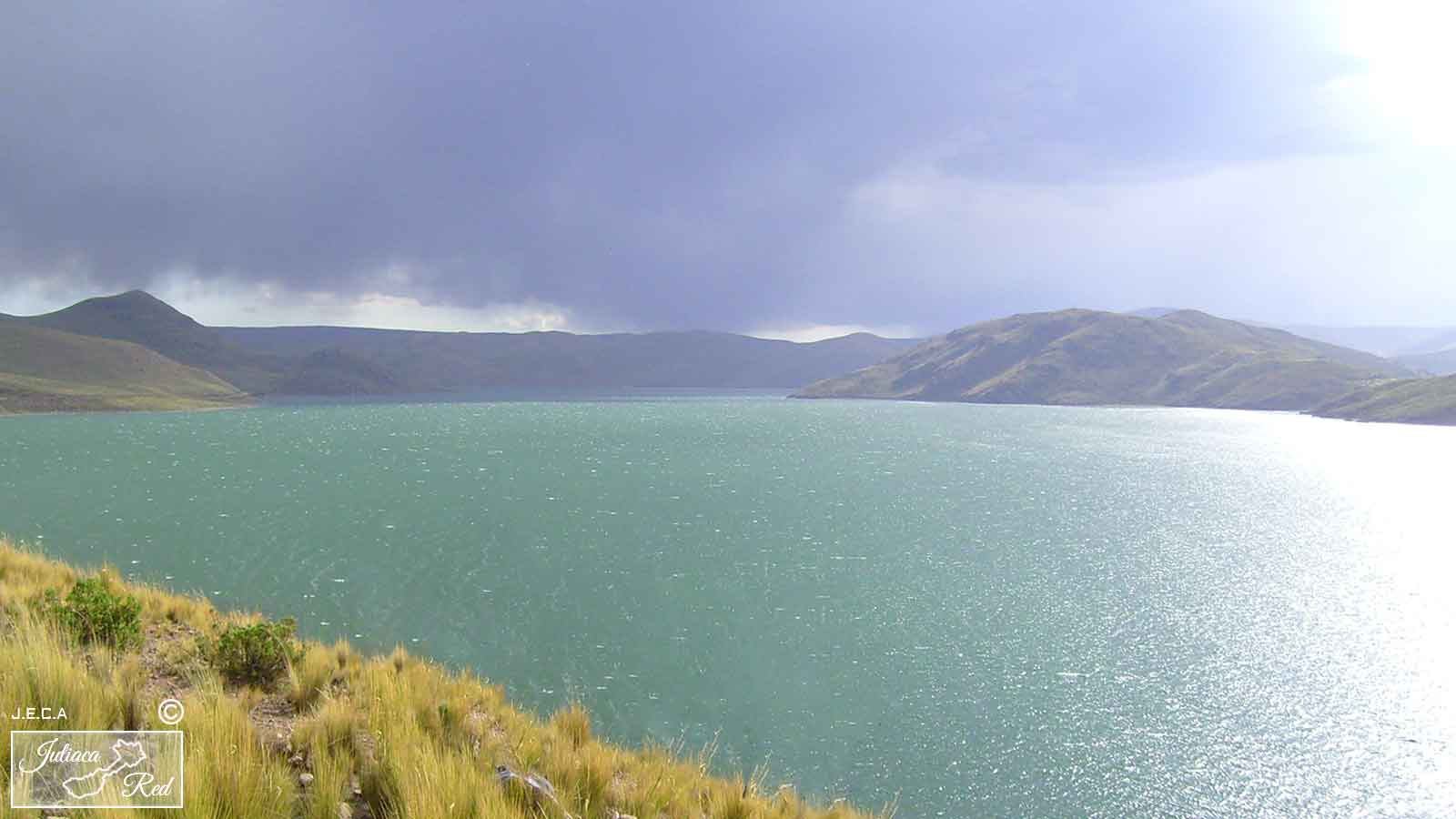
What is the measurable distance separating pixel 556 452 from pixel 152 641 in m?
53.7

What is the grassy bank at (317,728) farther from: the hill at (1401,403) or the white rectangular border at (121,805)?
the hill at (1401,403)

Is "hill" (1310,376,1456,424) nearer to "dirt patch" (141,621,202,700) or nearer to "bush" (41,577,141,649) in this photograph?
"dirt patch" (141,621,202,700)

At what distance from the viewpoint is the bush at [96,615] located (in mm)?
9102

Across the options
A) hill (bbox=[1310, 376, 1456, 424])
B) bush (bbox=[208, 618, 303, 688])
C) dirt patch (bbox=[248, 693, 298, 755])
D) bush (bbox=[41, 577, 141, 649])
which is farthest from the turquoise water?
hill (bbox=[1310, 376, 1456, 424])

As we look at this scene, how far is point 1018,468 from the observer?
57.2 metres

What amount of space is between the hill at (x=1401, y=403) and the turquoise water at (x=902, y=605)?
390 feet

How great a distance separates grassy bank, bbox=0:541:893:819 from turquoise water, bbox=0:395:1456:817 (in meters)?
3.97

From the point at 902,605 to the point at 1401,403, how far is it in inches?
7132

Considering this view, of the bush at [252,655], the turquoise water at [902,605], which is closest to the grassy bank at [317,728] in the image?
the bush at [252,655]

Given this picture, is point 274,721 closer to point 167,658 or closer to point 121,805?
point 167,658

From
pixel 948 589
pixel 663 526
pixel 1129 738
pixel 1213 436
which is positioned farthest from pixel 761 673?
pixel 1213 436

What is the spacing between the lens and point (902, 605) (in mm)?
20859

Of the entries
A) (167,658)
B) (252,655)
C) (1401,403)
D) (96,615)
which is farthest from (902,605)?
(1401,403)

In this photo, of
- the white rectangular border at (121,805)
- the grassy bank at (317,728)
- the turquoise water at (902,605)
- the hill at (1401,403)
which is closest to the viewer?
the white rectangular border at (121,805)
